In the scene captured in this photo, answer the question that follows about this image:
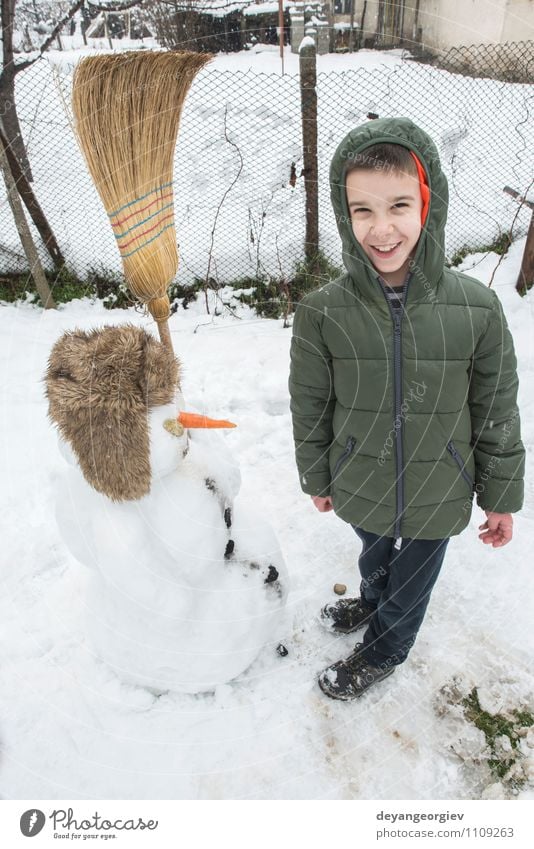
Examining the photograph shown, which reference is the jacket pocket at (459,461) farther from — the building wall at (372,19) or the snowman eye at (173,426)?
the building wall at (372,19)

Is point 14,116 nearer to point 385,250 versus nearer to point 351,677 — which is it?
point 385,250

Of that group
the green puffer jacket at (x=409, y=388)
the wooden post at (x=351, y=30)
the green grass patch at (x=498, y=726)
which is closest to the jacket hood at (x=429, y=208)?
the green puffer jacket at (x=409, y=388)

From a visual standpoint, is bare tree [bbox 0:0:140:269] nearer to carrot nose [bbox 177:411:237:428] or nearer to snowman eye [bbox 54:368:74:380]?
snowman eye [bbox 54:368:74:380]

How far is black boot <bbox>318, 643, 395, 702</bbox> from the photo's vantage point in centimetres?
161

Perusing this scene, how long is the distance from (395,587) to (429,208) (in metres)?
1.00

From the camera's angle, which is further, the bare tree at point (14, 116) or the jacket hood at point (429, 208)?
the bare tree at point (14, 116)

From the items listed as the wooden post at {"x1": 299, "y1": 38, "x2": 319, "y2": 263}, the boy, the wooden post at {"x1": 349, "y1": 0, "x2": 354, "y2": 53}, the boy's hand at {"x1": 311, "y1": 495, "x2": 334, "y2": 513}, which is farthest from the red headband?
the wooden post at {"x1": 349, "y1": 0, "x2": 354, "y2": 53}

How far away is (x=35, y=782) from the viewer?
151 cm

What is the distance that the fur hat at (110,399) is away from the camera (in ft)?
3.79

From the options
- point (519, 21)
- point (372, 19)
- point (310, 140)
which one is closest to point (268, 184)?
point (310, 140)

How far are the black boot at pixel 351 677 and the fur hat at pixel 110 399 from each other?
945mm
